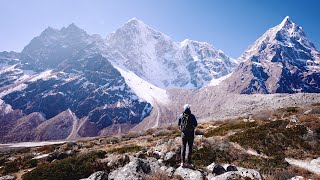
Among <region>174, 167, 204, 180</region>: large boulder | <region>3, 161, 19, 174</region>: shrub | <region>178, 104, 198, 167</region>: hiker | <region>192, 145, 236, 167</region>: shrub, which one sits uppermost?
<region>178, 104, 198, 167</region>: hiker

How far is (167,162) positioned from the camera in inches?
818

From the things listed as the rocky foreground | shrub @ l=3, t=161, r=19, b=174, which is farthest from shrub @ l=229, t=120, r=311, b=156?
shrub @ l=3, t=161, r=19, b=174

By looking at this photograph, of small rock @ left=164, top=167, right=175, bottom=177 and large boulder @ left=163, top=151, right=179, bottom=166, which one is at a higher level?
large boulder @ left=163, top=151, right=179, bottom=166

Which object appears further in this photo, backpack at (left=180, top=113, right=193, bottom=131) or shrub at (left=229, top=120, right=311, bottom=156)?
shrub at (left=229, top=120, right=311, bottom=156)

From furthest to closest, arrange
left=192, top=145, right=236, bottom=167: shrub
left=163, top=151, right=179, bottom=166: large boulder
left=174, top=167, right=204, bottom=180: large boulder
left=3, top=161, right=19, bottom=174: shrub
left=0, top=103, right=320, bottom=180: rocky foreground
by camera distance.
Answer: left=3, top=161, right=19, bottom=174: shrub < left=192, top=145, right=236, bottom=167: shrub < left=163, top=151, right=179, bottom=166: large boulder < left=0, top=103, right=320, bottom=180: rocky foreground < left=174, top=167, right=204, bottom=180: large boulder

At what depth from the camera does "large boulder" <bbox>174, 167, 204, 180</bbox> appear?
1662cm

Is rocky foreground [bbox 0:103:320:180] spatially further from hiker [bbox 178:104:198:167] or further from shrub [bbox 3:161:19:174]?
hiker [bbox 178:104:198:167]

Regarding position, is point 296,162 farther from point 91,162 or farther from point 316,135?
point 91,162

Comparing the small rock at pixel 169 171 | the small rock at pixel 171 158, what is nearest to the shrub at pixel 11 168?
the small rock at pixel 171 158

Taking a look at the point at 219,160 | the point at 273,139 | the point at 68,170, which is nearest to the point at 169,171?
the point at 219,160

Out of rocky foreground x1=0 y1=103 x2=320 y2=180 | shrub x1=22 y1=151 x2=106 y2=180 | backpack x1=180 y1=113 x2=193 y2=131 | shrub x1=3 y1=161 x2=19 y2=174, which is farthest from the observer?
shrub x1=3 y1=161 x2=19 y2=174

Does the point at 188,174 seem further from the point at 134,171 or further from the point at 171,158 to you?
the point at 171,158

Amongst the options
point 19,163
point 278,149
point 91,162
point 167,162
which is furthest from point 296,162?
point 19,163

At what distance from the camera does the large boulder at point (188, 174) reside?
54.5 ft
